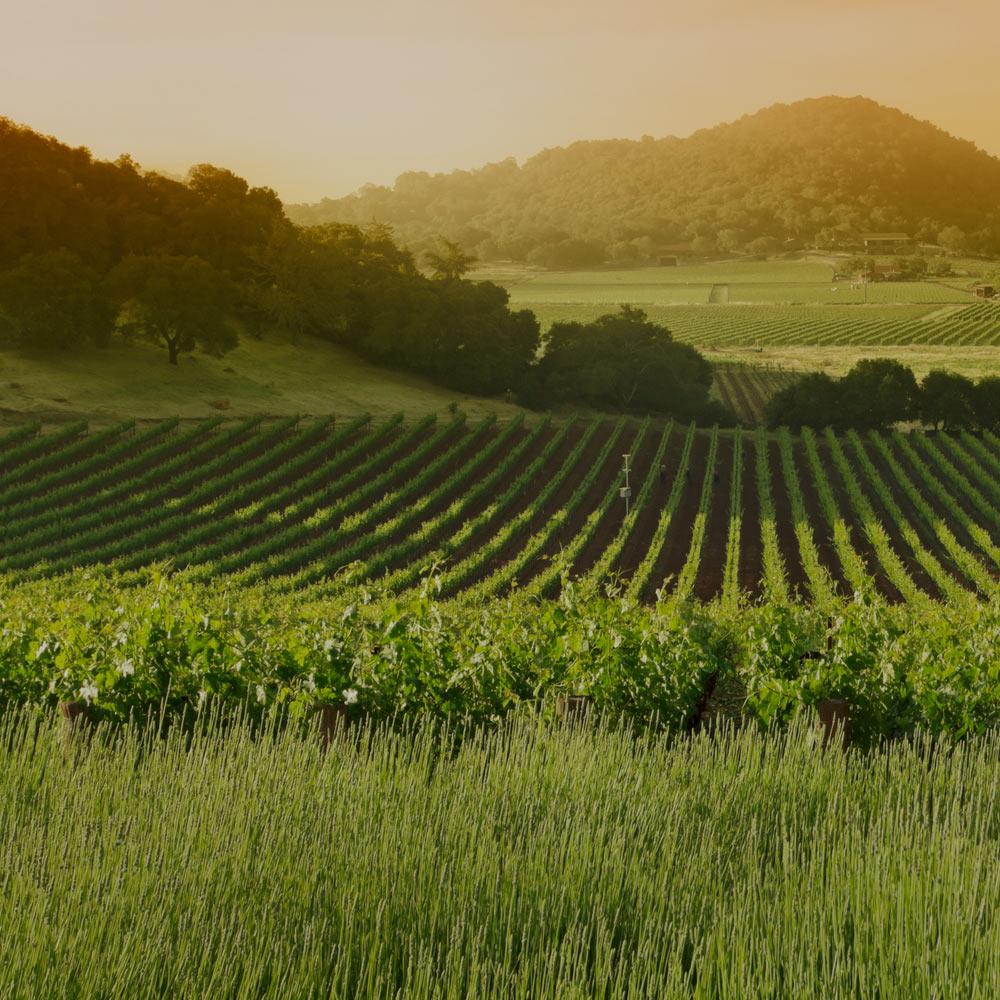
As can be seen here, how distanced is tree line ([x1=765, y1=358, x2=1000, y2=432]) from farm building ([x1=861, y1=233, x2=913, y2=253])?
387 ft

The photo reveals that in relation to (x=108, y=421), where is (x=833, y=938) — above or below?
above

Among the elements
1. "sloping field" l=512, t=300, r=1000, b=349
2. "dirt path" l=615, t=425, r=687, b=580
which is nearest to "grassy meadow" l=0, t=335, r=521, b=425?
"dirt path" l=615, t=425, r=687, b=580

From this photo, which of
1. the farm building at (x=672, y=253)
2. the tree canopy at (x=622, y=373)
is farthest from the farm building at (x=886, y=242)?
the tree canopy at (x=622, y=373)

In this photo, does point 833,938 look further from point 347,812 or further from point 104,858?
point 104,858

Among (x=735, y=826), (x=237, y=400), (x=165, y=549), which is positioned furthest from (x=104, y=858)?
(x=237, y=400)

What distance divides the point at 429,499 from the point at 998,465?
28.0 m

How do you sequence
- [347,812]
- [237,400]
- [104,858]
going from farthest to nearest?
[237,400], [347,812], [104,858]

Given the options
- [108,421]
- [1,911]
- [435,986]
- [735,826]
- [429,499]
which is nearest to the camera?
[435,986]

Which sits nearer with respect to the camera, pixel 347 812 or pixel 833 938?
pixel 833 938

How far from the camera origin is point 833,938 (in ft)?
13.5

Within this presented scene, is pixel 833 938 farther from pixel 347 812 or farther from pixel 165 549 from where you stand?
pixel 165 549

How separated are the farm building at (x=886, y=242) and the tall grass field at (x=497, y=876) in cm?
18343

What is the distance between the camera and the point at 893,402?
65.3 m

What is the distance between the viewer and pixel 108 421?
44.8 m
